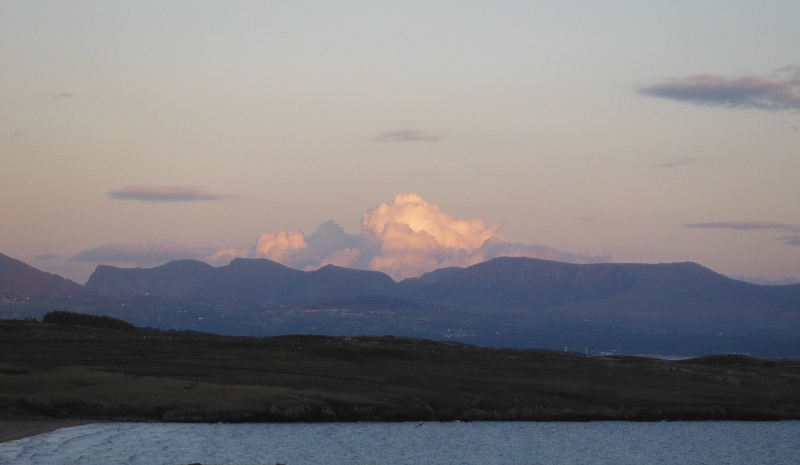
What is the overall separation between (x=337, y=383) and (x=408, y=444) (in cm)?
1874

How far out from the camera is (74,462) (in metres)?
43.5

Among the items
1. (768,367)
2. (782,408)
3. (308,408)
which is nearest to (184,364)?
(308,408)

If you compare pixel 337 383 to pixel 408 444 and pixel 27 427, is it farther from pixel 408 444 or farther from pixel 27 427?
pixel 27 427

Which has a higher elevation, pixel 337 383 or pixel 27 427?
pixel 337 383

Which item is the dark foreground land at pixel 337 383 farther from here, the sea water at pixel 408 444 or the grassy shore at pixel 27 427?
the sea water at pixel 408 444

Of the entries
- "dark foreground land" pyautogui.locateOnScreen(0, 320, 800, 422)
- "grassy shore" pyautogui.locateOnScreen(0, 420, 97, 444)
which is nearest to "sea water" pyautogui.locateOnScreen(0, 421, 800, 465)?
"grassy shore" pyautogui.locateOnScreen(0, 420, 97, 444)

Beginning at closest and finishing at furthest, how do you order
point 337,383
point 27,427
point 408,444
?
point 27,427, point 408,444, point 337,383

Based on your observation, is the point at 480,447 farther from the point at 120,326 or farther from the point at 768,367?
the point at 120,326

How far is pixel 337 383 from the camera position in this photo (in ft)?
238

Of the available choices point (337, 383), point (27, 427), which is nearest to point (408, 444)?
point (337, 383)

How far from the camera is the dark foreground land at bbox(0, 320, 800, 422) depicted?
5966 centimetres

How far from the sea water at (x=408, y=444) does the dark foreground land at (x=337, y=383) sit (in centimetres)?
270

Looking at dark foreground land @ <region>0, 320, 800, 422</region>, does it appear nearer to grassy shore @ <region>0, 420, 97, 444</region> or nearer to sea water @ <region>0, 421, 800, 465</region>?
grassy shore @ <region>0, 420, 97, 444</region>

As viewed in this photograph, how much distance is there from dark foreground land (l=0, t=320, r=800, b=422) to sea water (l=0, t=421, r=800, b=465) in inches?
106
